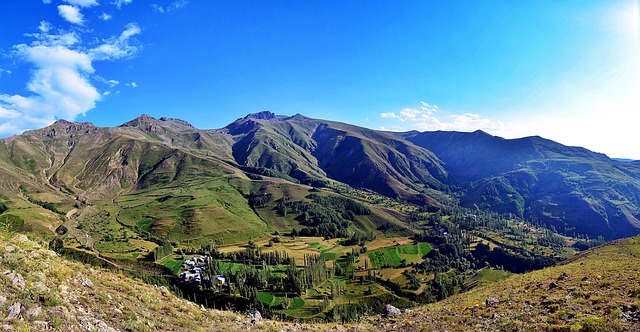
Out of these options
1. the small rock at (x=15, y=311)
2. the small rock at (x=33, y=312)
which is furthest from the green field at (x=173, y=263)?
the small rock at (x=15, y=311)

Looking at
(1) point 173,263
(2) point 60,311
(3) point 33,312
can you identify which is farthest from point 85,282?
(1) point 173,263

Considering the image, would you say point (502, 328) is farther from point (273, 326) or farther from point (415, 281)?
point (415, 281)

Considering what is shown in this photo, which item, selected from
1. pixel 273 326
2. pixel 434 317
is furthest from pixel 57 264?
pixel 434 317

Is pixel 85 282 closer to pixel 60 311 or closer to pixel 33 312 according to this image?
pixel 60 311

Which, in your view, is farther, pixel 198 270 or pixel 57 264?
pixel 198 270

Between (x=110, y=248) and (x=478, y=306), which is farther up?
(x=478, y=306)

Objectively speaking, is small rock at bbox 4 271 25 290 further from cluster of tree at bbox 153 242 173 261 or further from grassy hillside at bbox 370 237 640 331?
cluster of tree at bbox 153 242 173 261

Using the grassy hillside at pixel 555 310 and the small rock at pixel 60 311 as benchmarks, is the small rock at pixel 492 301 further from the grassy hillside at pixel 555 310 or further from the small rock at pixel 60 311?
the small rock at pixel 60 311

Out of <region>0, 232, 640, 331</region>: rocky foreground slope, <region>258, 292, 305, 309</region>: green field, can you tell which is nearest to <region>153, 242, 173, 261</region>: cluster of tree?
<region>258, 292, 305, 309</region>: green field

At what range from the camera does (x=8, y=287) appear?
15156 millimetres

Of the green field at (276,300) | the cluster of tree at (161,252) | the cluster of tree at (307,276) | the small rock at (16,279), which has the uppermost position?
the small rock at (16,279)

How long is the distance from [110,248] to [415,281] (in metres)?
190

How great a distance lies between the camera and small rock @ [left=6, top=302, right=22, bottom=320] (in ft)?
43.2

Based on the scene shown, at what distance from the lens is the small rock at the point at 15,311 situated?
1316 centimetres
